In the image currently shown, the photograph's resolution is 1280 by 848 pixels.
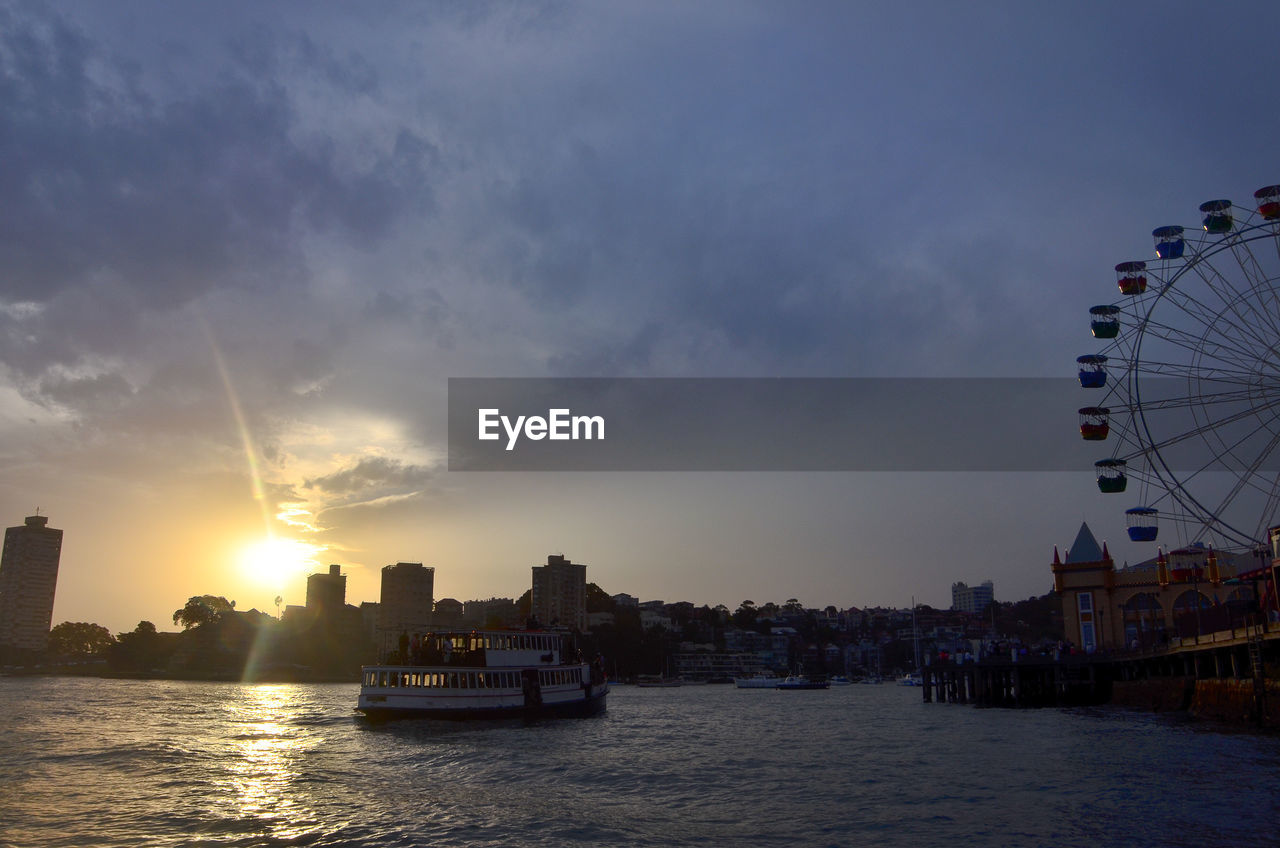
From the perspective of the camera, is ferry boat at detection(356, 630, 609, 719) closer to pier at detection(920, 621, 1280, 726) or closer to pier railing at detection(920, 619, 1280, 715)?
pier at detection(920, 621, 1280, 726)

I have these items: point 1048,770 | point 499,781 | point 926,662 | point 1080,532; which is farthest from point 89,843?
point 1080,532

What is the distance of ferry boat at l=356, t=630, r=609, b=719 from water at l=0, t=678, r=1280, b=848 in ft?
4.41

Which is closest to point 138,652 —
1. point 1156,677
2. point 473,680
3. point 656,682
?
point 656,682

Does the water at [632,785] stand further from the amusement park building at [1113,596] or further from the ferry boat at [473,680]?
the amusement park building at [1113,596]

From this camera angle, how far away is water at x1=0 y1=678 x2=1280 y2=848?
79.4 ft

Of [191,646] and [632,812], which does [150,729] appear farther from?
[191,646]

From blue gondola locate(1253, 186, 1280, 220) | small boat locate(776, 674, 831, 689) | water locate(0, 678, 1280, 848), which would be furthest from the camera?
small boat locate(776, 674, 831, 689)

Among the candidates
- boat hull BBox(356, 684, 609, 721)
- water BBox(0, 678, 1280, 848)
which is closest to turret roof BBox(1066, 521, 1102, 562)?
water BBox(0, 678, 1280, 848)

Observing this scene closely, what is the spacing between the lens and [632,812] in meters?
28.1

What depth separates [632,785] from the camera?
3356cm

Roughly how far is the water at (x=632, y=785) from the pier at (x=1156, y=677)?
274 centimetres

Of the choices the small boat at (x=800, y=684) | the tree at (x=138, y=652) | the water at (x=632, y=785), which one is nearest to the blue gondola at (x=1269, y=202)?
the water at (x=632, y=785)

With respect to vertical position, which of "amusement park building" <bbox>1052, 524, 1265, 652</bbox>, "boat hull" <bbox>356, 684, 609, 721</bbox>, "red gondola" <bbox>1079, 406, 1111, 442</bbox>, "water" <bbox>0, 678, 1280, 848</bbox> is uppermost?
"red gondola" <bbox>1079, 406, 1111, 442</bbox>

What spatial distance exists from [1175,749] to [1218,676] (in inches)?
584
